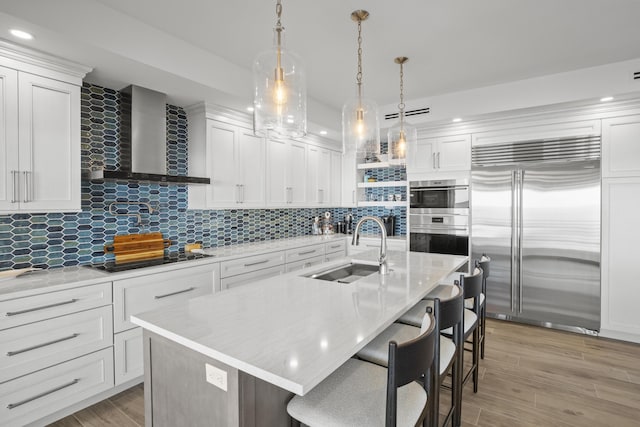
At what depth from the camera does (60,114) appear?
225 centimetres

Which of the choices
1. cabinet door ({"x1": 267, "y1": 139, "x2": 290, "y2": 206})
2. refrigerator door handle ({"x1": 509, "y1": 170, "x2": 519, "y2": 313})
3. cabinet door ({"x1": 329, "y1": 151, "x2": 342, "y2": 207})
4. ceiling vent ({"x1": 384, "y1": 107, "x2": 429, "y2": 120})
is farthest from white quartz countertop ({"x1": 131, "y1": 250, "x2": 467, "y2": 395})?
cabinet door ({"x1": 329, "y1": 151, "x2": 342, "y2": 207})

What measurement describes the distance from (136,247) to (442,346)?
252 centimetres

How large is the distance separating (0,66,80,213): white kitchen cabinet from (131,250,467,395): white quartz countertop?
1.41m

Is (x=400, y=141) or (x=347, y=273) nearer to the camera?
(x=347, y=273)

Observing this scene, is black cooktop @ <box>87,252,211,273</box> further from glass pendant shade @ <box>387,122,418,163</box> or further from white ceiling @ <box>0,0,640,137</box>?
glass pendant shade @ <box>387,122,418,163</box>

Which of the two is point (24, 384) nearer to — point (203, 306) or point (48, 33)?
point (203, 306)

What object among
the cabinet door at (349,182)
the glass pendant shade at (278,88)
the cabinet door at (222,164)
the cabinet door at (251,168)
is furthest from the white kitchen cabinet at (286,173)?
the glass pendant shade at (278,88)

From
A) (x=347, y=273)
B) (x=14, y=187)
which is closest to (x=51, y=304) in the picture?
(x=14, y=187)

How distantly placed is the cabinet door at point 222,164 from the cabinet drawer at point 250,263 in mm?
626

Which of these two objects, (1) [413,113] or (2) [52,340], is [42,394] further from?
(1) [413,113]

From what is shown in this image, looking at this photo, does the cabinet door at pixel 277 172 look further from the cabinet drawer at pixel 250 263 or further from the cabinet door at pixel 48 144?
the cabinet door at pixel 48 144

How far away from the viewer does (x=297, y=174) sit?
4.33 m

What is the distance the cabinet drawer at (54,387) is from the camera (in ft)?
6.15

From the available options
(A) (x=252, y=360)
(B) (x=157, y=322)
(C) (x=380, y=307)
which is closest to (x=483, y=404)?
(C) (x=380, y=307)
